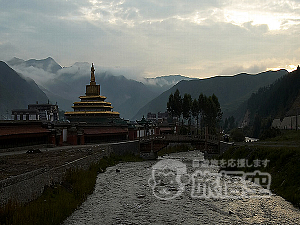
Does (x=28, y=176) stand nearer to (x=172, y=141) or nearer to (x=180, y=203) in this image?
Result: (x=180, y=203)

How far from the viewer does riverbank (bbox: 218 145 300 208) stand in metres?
26.1

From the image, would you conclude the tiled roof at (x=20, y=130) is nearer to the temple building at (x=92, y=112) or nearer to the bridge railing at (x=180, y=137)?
the bridge railing at (x=180, y=137)

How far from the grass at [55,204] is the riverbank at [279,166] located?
16.5 m

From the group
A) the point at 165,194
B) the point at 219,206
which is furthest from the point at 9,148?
the point at 219,206

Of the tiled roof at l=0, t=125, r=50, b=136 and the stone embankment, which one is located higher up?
the tiled roof at l=0, t=125, r=50, b=136

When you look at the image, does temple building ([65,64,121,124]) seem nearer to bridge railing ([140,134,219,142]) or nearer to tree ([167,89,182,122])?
bridge railing ([140,134,219,142])

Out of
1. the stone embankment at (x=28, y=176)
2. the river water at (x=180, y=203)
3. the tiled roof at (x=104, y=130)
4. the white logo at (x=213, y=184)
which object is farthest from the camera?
the tiled roof at (x=104, y=130)

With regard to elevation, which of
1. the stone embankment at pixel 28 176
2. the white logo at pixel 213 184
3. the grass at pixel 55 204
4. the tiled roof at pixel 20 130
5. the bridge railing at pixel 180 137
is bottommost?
the white logo at pixel 213 184

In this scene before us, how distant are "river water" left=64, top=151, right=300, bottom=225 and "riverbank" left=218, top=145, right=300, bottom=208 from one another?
974 mm

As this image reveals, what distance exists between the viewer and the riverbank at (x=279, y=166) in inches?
1026

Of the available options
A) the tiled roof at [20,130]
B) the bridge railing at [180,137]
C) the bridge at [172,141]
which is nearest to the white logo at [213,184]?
the bridge at [172,141]

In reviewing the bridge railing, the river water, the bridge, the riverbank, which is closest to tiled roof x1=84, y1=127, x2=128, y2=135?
the bridge

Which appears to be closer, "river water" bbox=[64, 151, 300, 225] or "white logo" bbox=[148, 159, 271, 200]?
"river water" bbox=[64, 151, 300, 225]

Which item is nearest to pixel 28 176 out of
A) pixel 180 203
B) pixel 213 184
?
pixel 180 203
